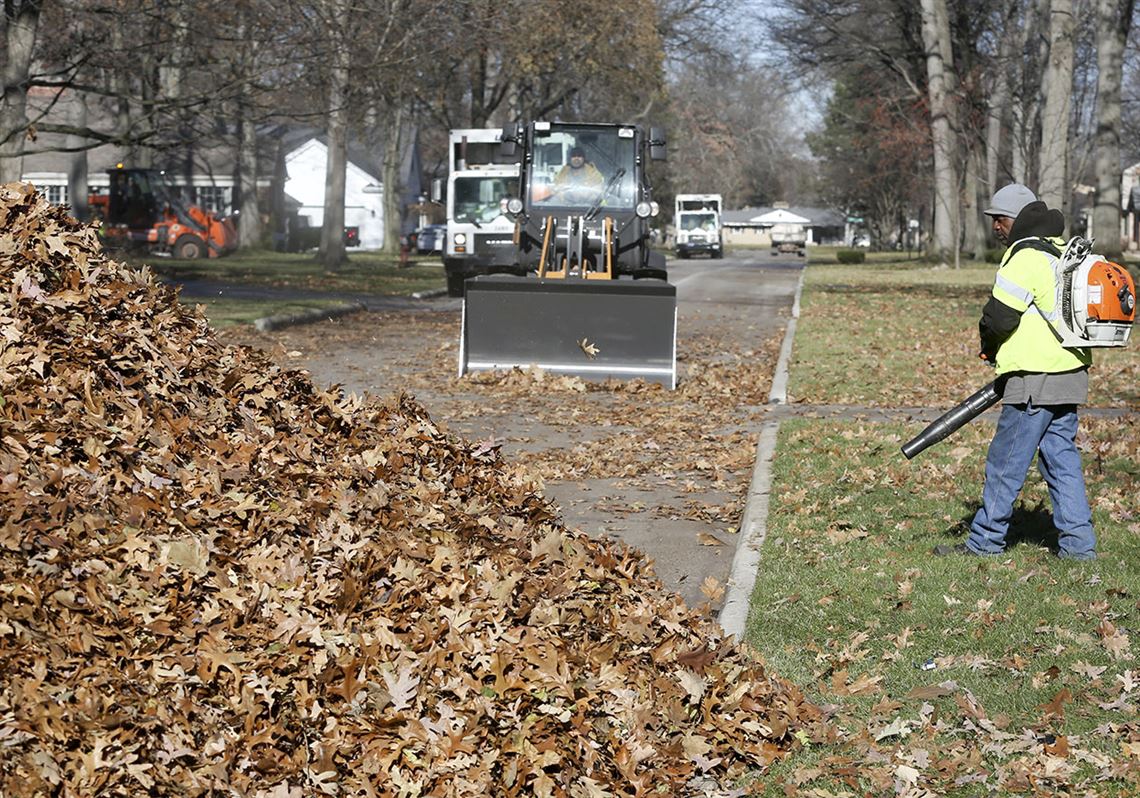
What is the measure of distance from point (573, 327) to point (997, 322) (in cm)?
833

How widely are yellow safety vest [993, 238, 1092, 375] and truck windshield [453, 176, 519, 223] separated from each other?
2462cm

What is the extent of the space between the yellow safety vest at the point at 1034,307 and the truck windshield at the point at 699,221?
65.1m

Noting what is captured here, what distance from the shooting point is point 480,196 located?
31531 millimetres

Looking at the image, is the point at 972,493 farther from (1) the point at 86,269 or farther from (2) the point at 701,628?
(1) the point at 86,269

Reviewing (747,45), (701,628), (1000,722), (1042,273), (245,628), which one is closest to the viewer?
(245,628)

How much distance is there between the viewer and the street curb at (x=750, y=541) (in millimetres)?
6680

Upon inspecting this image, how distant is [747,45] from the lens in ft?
172

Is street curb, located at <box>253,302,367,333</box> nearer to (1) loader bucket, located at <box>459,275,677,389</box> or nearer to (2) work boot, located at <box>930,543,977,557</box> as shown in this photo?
(1) loader bucket, located at <box>459,275,677,389</box>

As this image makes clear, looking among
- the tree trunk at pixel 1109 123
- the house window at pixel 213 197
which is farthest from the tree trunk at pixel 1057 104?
the house window at pixel 213 197

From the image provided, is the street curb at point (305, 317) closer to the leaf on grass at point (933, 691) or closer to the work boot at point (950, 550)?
the work boot at point (950, 550)

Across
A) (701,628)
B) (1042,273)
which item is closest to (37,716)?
(701,628)

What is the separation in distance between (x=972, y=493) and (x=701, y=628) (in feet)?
12.6

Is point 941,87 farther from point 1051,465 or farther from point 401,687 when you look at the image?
point 401,687

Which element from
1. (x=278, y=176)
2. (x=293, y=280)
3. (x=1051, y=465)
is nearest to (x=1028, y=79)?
(x=293, y=280)
